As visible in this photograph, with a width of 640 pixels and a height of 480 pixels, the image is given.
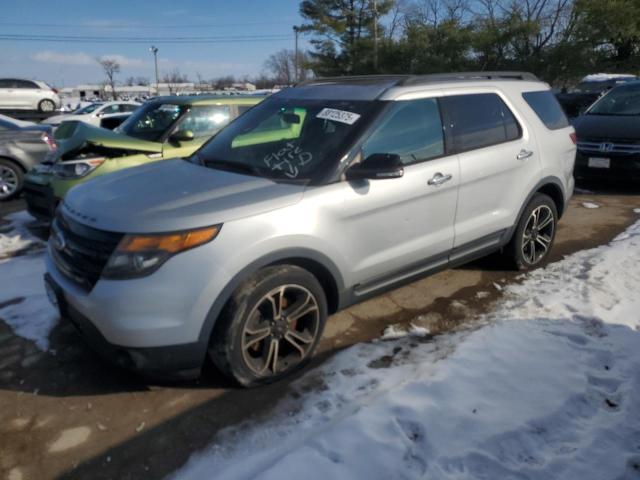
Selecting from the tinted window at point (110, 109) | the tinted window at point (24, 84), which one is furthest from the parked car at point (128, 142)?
the tinted window at point (24, 84)

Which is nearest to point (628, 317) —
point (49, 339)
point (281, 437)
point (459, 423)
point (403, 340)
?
point (403, 340)

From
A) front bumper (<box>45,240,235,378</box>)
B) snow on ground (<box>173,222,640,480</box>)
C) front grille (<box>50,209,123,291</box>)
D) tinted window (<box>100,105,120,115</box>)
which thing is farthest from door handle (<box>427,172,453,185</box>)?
tinted window (<box>100,105,120,115</box>)

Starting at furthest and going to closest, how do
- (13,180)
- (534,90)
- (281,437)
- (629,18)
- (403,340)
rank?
(629,18) < (13,180) < (534,90) < (403,340) < (281,437)

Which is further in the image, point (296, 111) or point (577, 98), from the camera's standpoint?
point (577, 98)

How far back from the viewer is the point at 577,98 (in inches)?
546

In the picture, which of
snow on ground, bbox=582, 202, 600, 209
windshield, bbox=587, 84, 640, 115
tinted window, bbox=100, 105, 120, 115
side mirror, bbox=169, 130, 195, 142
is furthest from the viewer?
tinted window, bbox=100, 105, 120, 115

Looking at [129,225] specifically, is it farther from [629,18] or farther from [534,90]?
[629,18]

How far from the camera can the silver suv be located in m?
2.57

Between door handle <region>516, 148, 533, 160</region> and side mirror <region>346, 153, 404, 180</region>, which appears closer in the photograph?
side mirror <region>346, 153, 404, 180</region>

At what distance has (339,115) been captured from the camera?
3.39 m

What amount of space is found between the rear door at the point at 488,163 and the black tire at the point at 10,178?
23.5 feet

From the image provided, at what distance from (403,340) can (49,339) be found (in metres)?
2.46

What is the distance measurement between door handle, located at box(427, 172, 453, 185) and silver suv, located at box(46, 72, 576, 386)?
0.05ft

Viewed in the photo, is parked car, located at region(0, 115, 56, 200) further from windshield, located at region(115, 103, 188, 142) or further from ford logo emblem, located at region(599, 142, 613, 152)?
ford logo emblem, located at region(599, 142, 613, 152)
